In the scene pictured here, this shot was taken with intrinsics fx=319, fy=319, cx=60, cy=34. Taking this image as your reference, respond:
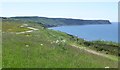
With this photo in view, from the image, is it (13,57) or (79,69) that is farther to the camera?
(13,57)

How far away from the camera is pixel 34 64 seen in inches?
979

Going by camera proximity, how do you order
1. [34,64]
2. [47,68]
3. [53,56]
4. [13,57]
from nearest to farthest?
[47,68]
[34,64]
[13,57]
[53,56]

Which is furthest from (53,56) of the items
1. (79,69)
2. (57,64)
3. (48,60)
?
(79,69)

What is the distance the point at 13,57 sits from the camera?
2722 centimetres

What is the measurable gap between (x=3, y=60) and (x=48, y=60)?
3.98 metres

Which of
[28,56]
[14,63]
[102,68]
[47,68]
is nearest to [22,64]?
[14,63]

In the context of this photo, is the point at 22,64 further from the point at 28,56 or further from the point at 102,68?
the point at 102,68

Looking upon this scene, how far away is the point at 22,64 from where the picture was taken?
2438 centimetres

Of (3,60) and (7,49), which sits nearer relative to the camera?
(3,60)

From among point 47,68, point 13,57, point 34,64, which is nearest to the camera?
point 47,68

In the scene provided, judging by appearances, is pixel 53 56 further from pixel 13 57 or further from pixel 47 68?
pixel 47 68

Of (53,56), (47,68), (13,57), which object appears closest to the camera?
(47,68)

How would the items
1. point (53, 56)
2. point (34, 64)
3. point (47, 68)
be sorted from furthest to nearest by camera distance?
point (53, 56) < point (34, 64) < point (47, 68)

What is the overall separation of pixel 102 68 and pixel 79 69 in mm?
2850
